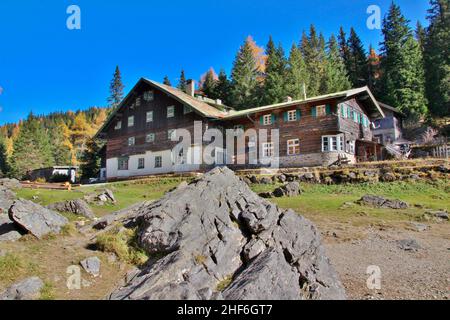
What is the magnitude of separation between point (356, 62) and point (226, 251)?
68515 millimetres

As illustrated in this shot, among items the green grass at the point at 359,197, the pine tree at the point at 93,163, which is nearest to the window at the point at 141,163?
the pine tree at the point at 93,163

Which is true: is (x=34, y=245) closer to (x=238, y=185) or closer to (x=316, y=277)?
(x=238, y=185)

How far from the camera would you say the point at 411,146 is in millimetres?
44062

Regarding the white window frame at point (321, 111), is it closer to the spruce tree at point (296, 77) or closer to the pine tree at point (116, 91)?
the spruce tree at point (296, 77)

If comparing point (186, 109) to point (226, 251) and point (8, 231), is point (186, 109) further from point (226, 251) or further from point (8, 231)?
point (226, 251)

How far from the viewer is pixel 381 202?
75.9 ft

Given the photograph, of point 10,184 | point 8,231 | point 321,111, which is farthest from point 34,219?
point 321,111

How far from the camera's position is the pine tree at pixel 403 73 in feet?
186

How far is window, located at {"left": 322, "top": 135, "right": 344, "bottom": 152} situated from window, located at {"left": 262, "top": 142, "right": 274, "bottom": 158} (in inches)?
229

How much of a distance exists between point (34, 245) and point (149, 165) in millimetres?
32355

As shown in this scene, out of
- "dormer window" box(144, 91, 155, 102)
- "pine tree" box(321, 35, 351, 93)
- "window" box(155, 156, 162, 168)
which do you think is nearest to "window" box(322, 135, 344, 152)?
"window" box(155, 156, 162, 168)

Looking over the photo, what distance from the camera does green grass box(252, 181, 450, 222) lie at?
21156mm
